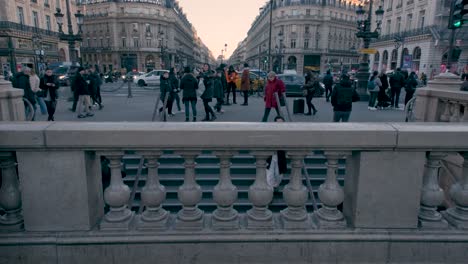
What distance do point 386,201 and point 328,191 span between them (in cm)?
41

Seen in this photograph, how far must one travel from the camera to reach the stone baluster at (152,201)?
2.22 metres

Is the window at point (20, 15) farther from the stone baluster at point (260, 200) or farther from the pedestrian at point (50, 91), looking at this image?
the stone baluster at point (260, 200)

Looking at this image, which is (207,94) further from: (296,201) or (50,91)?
(296,201)

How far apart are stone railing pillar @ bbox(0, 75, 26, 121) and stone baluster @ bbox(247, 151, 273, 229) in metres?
5.51

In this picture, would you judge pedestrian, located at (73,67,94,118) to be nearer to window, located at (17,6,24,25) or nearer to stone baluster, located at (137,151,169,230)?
stone baluster, located at (137,151,169,230)

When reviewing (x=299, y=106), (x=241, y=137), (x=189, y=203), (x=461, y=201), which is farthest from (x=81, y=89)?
(x=461, y=201)

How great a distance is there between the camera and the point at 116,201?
87.1 inches

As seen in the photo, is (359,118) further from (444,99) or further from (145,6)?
(145,6)

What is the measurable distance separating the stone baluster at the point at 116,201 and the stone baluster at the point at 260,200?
3.10 ft

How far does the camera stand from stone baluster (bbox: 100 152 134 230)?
2.20 meters

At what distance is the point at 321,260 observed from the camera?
225 cm

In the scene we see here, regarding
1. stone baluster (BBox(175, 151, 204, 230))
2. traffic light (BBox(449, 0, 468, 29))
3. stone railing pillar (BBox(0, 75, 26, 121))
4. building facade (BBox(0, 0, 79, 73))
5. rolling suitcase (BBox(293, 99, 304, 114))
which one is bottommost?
rolling suitcase (BBox(293, 99, 304, 114))

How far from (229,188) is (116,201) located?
85cm

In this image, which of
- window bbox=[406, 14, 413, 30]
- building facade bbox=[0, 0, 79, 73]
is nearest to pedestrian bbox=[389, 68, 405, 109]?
building facade bbox=[0, 0, 79, 73]
